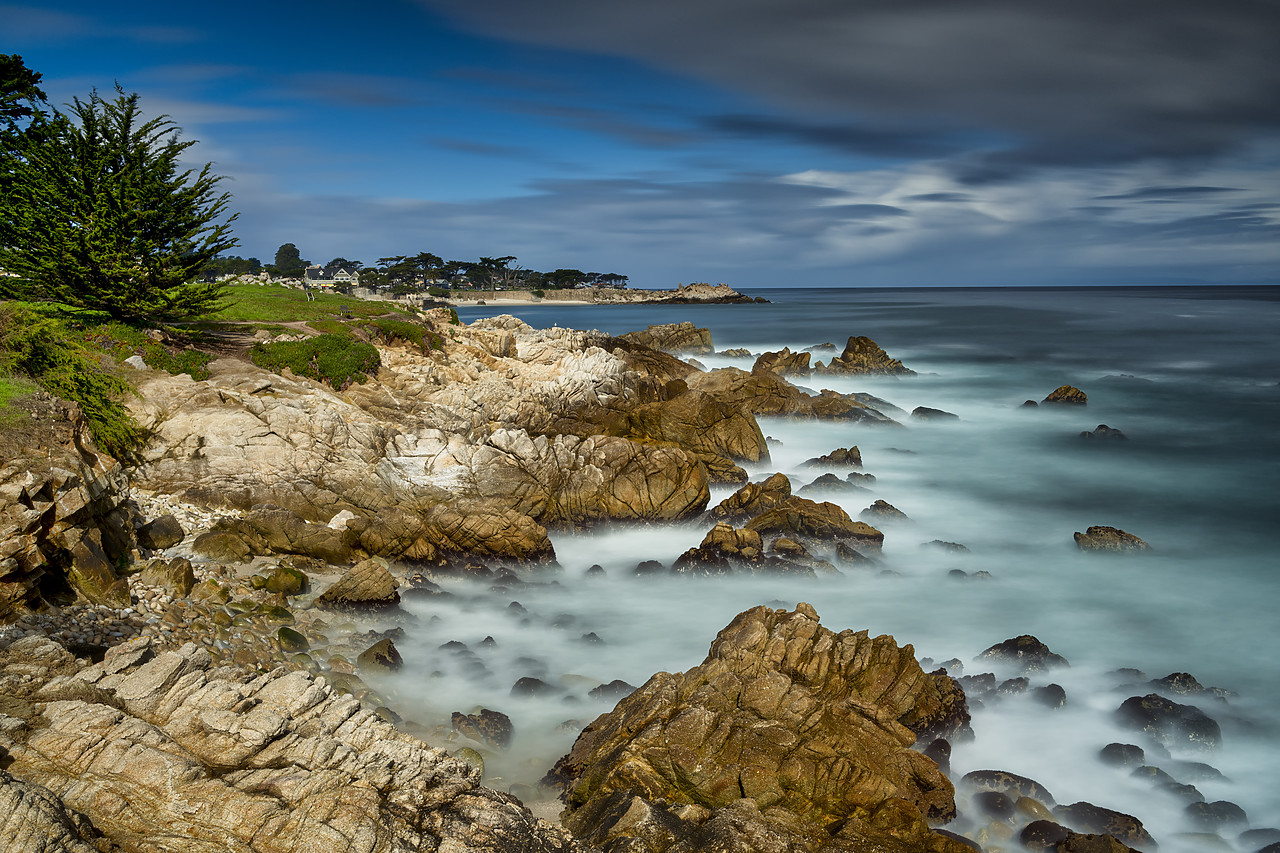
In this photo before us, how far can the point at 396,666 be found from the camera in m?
14.1

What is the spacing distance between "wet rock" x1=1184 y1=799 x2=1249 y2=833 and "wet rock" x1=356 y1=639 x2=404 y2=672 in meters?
13.1

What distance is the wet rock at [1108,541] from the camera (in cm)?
2234

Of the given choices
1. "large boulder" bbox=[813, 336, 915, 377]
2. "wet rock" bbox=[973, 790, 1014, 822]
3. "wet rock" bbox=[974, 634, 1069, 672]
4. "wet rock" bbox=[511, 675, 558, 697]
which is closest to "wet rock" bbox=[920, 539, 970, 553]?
"wet rock" bbox=[974, 634, 1069, 672]

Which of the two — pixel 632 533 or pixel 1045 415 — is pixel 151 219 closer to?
pixel 632 533

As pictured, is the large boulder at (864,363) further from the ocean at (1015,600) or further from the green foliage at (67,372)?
the green foliage at (67,372)

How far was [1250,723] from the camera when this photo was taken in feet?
46.5

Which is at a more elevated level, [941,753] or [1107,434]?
[1107,434]

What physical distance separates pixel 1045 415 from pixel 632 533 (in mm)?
30235

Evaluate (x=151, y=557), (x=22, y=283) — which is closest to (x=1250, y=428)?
(x=151, y=557)

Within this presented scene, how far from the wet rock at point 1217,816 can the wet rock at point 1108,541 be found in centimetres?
1191

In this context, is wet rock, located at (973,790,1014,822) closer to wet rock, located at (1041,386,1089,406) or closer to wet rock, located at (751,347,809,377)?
wet rock, located at (1041,386,1089,406)

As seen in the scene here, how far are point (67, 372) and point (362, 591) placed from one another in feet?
29.7

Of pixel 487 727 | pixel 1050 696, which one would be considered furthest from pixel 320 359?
pixel 1050 696

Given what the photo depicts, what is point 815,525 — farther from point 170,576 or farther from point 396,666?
point 170,576
